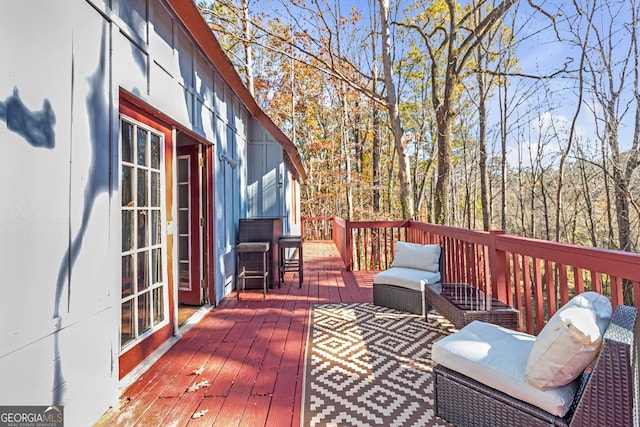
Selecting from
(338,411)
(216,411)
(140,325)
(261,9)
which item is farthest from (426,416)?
(261,9)

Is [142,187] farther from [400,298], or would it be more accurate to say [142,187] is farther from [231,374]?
[400,298]

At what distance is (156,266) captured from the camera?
9.35 feet

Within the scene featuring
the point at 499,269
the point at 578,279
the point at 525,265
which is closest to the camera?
the point at 578,279

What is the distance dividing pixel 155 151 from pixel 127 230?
0.85 m

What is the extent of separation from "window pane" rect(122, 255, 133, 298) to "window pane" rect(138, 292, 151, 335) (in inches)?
6.9

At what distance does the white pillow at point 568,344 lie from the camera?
4.28ft

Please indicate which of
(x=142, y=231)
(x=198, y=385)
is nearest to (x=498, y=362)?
(x=198, y=385)

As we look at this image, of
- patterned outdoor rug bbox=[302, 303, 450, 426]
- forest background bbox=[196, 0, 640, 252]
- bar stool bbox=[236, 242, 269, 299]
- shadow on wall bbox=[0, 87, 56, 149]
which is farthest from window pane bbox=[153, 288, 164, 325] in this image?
forest background bbox=[196, 0, 640, 252]

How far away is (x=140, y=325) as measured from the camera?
257 centimetres

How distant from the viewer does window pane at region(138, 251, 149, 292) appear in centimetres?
258

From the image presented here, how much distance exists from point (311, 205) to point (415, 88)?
764 centimetres

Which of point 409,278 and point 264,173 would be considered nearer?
point 409,278

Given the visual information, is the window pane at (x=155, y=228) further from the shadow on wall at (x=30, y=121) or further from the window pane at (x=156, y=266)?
the shadow on wall at (x=30, y=121)

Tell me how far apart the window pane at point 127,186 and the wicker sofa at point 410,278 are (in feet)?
9.44
